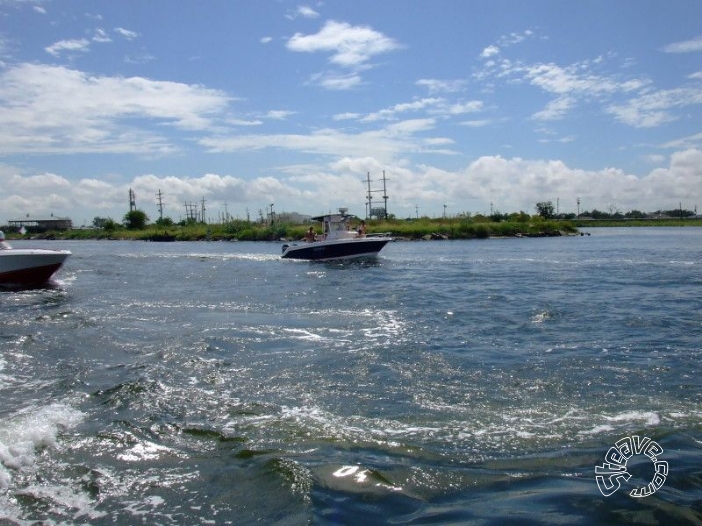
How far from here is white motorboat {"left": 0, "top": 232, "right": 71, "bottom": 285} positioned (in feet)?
81.5

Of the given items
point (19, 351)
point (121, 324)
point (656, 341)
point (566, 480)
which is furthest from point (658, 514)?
point (121, 324)

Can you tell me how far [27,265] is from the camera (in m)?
25.2

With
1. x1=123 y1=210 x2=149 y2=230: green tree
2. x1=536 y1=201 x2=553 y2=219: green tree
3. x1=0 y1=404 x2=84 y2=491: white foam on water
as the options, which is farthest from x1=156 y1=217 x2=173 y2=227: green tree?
x1=0 y1=404 x2=84 y2=491: white foam on water

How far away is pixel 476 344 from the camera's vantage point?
1229cm

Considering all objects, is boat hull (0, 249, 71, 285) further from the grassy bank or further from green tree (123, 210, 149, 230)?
green tree (123, 210, 149, 230)

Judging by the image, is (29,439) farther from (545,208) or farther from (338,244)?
(545,208)

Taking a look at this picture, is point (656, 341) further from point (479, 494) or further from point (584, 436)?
point (479, 494)

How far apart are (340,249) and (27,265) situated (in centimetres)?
1891

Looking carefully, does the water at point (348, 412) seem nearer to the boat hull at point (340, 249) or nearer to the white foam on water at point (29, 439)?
the white foam on water at point (29, 439)

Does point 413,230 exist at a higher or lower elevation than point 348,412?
higher

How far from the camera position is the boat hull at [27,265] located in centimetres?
2484

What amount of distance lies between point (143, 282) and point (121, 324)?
13.4 metres

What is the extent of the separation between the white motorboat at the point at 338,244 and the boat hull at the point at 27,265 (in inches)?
665

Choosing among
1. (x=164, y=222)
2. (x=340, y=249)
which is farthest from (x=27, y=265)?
(x=164, y=222)
